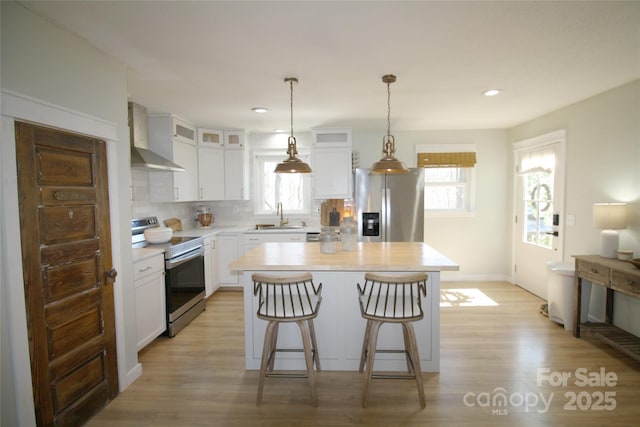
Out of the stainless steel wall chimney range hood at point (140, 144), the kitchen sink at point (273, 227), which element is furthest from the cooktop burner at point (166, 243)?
the kitchen sink at point (273, 227)

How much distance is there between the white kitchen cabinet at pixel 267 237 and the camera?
4559mm

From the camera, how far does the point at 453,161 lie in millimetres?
4867

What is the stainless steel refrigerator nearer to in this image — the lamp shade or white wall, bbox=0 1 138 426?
the lamp shade

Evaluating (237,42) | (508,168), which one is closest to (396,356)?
(237,42)

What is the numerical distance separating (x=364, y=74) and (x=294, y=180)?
9.31 feet

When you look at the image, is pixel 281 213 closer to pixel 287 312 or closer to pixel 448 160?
pixel 448 160

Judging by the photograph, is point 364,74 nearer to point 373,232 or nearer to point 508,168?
point 373,232

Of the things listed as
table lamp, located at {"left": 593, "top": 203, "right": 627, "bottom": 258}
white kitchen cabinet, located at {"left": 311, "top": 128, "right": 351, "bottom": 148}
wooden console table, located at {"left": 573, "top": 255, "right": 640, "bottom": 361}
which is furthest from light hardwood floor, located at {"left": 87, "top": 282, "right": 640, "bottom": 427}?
white kitchen cabinet, located at {"left": 311, "top": 128, "right": 351, "bottom": 148}

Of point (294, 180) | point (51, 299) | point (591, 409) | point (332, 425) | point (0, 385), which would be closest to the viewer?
point (0, 385)

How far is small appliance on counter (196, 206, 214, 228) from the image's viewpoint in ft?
16.3

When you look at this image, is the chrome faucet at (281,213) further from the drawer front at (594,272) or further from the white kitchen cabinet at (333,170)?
the drawer front at (594,272)

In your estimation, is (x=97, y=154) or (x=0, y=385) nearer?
(x=0, y=385)

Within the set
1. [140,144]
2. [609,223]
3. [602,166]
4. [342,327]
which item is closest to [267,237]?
[140,144]

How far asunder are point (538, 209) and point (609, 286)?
1788mm
